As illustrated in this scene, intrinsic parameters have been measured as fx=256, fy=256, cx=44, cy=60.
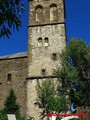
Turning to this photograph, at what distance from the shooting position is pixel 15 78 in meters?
28.0

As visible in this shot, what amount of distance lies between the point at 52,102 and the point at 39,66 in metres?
5.37

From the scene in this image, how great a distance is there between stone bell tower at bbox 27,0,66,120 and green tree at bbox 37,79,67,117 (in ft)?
2.85

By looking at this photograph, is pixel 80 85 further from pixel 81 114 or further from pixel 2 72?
pixel 81 114

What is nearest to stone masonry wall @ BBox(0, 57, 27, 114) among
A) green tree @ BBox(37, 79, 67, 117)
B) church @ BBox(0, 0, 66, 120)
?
church @ BBox(0, 0, 66, 120)

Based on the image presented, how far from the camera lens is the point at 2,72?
28781 mm

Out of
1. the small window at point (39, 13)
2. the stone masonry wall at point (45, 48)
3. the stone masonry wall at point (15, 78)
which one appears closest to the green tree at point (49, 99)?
the stone masonry wall at point (45, 48)

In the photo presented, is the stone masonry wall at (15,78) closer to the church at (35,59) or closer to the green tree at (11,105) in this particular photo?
the church at (35,59)

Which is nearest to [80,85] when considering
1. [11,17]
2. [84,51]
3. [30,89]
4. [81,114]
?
[84,51]

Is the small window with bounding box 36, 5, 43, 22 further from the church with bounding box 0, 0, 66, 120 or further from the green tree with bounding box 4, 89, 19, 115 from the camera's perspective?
the green tree with bounding box 4, 89, 19, 115

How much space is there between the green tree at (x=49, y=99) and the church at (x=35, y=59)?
88 centimetres

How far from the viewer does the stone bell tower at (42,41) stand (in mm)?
26219

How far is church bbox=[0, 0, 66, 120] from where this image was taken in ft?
86.3

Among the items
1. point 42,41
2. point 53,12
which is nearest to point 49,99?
point 42,41

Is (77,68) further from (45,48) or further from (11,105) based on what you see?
(11,105)
